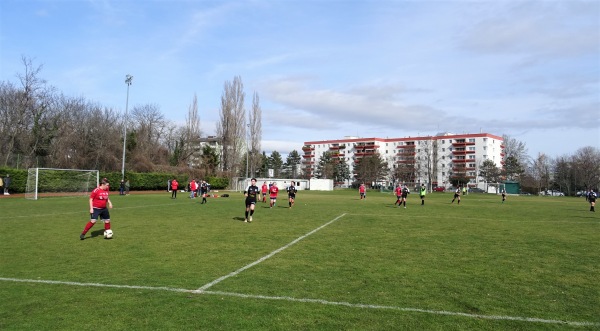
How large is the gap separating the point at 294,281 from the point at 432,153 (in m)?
110

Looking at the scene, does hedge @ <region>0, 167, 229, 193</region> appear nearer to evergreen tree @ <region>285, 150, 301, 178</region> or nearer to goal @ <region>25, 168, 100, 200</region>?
goal @ <region>25, 168, 100, 200</region>

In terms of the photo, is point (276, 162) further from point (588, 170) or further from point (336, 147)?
point (588, 170)

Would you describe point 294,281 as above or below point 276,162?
below

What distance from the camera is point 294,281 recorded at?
7.04 metres

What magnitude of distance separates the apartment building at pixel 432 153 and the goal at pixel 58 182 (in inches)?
3176

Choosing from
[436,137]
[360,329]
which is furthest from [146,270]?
[436,137]

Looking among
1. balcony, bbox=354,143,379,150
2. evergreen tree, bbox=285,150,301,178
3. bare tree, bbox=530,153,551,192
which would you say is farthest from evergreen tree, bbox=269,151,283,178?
bare tree, bbox=530,153,551,192

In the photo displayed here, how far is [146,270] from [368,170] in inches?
3908

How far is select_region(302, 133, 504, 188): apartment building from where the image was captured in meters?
111

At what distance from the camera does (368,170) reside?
10469 centimetres

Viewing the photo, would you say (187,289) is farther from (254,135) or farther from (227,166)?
(254,135)

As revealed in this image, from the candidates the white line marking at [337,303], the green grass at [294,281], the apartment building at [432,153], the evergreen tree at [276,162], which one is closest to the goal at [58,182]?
the green grass at [294,281]

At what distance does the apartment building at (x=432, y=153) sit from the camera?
365 feet

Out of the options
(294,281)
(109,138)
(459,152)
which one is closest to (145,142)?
(109,138)
